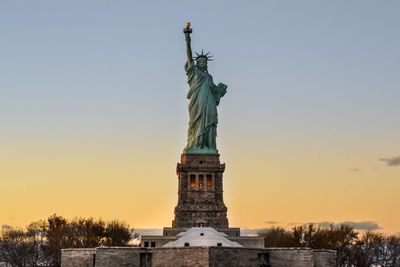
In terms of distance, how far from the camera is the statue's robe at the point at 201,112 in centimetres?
8412

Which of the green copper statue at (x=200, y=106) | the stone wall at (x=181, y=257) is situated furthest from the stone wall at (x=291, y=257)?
the green copper statue at (x=200, y=106)

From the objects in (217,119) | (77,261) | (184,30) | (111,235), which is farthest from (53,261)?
(184,30)

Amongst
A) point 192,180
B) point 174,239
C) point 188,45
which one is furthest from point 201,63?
point 174,239

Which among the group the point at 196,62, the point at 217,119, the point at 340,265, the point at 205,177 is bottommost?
the point at 340,265

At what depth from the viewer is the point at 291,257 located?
2657 inches

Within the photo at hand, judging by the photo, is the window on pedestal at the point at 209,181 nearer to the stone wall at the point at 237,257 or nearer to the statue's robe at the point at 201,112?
the statue's robe at the point at 201,112

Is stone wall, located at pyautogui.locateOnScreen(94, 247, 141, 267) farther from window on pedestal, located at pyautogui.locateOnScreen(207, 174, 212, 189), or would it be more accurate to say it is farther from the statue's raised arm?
the statue's raised arm

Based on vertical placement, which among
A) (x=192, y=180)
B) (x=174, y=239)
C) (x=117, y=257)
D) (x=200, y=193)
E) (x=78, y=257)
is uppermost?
(x=192, y=180)

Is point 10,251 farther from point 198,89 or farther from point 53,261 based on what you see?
point 198,89

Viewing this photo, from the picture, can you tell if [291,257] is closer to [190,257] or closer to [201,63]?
[190,257]

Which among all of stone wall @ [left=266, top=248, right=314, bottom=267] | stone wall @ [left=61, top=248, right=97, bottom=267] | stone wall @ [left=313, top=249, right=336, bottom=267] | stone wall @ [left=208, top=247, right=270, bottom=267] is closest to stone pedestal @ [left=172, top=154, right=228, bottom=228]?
stone wall @ [left=208, top=247, right=270, bottom=267]

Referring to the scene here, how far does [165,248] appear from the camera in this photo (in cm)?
6506

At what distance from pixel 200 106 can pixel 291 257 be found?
27048 millimetres

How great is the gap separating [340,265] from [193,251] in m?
35.9
